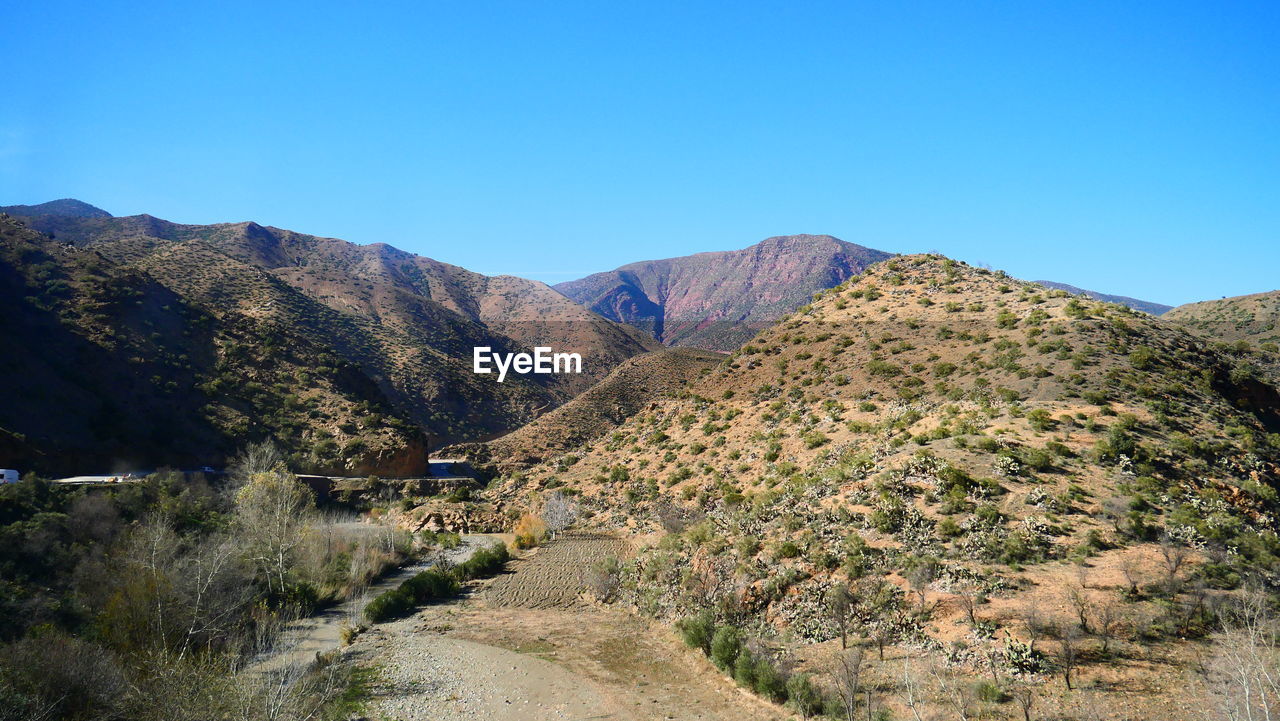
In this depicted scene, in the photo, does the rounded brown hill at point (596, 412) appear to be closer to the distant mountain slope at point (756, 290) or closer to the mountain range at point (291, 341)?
the mountain range at point (291, 341)

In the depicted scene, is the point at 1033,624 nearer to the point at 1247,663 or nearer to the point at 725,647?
the point at 1247,663

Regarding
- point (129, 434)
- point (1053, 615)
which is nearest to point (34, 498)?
point (129, 434)

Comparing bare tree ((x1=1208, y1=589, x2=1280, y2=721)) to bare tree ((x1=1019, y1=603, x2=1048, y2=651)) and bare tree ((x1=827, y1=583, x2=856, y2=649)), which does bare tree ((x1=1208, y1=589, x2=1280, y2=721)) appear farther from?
bare tree ((x1=827, y1=583, x2=856, y2=649))

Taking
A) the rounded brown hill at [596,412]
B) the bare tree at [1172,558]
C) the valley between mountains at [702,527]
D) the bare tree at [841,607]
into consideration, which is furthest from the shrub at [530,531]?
the bare tree at [1172,558]

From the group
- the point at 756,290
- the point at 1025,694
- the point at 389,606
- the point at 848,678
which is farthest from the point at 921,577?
the point at 756,290

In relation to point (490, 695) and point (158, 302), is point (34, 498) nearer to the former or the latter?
point (490, 695)
